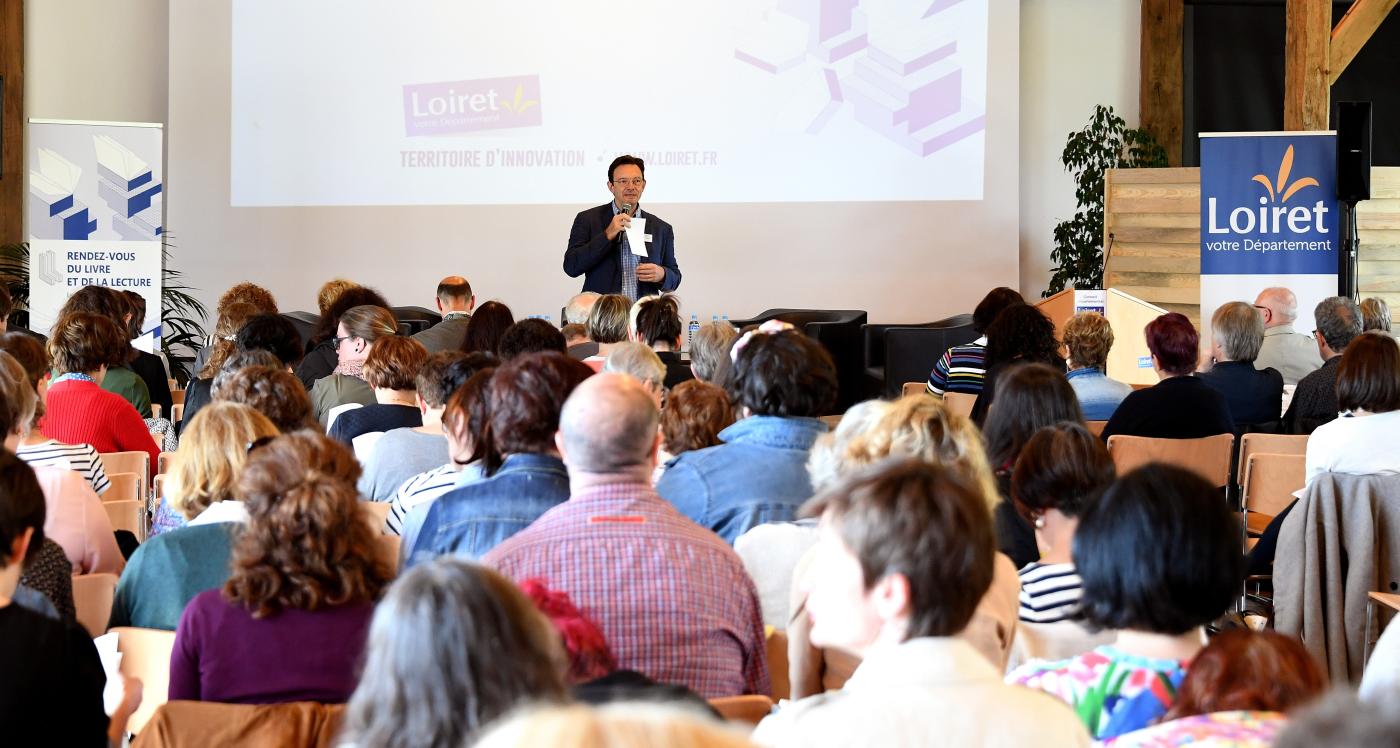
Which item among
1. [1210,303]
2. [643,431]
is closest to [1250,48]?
[1210,303]

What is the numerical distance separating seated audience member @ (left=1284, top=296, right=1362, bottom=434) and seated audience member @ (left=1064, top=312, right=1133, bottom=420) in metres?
0.65

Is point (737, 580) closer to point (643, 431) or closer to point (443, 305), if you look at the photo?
point (643, 431)

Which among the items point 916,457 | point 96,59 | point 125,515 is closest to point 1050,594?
point 916,457

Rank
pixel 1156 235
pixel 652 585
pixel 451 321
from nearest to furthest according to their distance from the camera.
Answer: pixel 652 585 → pixel 451 321 → pixel 1156 235

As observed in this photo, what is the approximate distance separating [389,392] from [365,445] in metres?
0.47

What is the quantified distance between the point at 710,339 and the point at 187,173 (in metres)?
6.09

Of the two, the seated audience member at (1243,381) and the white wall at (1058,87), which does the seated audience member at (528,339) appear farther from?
the white wall at (1058,87)

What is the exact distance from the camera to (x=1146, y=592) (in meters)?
1.82

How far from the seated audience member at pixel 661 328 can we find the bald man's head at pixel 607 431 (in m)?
3.06

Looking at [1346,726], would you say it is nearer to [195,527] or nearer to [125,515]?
[195,527]

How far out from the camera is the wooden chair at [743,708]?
2.00m

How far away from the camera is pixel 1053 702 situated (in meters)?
1.52

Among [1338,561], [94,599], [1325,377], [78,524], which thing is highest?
[1325,377]

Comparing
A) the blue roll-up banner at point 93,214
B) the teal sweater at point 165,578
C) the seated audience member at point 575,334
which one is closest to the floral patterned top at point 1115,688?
the teal sweater at point 165,578
